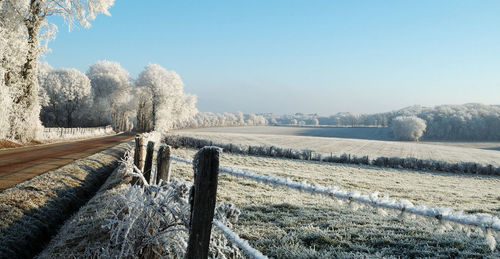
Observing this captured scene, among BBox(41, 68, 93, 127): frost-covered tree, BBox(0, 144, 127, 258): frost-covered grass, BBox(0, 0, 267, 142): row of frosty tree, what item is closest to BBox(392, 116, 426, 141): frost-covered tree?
BBox(0, 0, 267, 142): row of frosty tree

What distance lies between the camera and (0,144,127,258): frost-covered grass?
497 centimetres

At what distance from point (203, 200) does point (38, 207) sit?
514 cm

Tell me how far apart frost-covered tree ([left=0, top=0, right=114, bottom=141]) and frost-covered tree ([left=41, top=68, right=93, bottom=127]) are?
3751 cm

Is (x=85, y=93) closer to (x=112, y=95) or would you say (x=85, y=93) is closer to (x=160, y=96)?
(x=112, y=95)

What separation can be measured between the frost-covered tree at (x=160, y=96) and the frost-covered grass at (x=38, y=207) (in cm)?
4455

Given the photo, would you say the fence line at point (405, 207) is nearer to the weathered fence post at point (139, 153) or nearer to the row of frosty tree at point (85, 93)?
the weathered fence post at point (139, 153)

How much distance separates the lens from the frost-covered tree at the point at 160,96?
54.2 m

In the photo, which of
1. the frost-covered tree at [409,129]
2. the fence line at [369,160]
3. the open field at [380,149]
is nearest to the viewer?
the fence line at [369,160]

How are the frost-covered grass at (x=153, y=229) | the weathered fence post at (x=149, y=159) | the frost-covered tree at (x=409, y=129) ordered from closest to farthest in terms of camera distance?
the frost-covered grass at (x=153, y=229)
the weathered fence post at (x=149, y=159)
the frost-covered tree at (x=409, y=129)

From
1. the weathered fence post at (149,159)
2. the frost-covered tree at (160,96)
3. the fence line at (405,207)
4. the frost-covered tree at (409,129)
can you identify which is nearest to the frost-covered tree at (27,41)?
the weathered fence post at (149,159)

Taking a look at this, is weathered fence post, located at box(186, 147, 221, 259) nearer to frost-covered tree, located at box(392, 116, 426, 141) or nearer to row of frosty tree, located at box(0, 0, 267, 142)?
row of frosty tree, located at box(0, 0, 267, 142)

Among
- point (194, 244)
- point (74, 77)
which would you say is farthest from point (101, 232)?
point (74, 77)

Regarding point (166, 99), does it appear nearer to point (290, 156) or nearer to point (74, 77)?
point (74, 77)

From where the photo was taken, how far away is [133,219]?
371 cm
